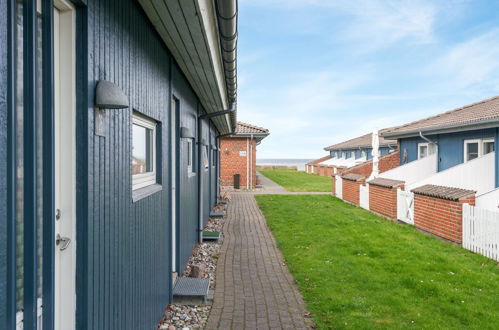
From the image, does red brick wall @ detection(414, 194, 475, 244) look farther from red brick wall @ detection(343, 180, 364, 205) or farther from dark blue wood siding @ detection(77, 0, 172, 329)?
dark blue wood siding @ detection(77, 0, 172, 329)

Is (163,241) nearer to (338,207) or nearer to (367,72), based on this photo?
(338,207)

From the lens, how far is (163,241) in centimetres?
473

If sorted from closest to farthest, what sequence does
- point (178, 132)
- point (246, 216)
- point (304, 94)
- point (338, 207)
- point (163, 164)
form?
point (163, 164) → point (178, 132) → point (246, 216) → point (338, 207) → point (304, 94)

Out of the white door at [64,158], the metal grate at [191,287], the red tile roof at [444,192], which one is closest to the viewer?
the white door at [64,158]

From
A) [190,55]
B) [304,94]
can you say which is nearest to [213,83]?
[190,55]

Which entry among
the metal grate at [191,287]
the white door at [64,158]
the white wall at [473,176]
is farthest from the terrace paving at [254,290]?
the white wall at [473,176]

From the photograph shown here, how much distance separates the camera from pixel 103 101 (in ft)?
7.75

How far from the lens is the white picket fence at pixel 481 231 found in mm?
7656

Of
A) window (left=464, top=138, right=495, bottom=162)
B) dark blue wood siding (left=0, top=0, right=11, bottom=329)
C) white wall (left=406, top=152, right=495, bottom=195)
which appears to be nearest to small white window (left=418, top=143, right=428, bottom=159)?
window (left=464, top=138, right=495, bottom=162)

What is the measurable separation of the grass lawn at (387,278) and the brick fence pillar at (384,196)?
1.81 metres

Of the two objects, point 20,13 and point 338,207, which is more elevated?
point 20,13

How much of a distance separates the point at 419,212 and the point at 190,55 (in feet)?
27.4

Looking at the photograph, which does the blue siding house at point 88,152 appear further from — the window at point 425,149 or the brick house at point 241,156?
the brick house at point 241,156

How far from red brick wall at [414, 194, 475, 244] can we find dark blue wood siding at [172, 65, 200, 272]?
537 centimetres
